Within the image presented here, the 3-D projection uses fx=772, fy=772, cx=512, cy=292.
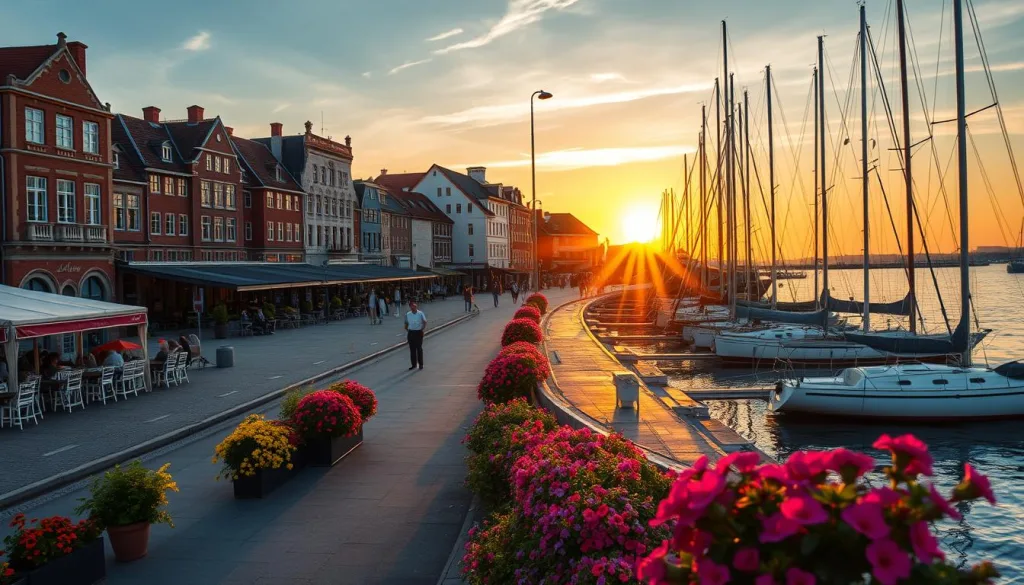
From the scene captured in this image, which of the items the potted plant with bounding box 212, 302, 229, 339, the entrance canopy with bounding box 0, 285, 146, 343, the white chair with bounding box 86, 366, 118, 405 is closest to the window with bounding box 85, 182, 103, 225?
the potted plant with bounding box 212, 302, 229, 339

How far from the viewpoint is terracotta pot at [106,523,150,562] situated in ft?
28.0

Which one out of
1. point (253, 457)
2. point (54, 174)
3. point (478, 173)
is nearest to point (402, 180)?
point (478, 173)

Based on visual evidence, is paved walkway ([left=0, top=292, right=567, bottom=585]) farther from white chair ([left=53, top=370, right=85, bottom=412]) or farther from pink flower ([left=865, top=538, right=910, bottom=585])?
pink flower ([left=865, top=538, right=910, bottom=585])

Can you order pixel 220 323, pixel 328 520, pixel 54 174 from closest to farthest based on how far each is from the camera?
1. pixel 328 520
2. pixel 54 174
3. pixel 220 323

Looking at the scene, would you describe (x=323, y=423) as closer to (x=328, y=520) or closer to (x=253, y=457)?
(x=253, y=457)

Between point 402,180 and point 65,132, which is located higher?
point 402,180

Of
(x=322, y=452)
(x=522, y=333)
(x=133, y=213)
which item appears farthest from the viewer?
(x=133, y=213)

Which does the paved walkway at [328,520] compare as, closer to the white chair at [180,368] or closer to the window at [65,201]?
the white chair at [180,368]

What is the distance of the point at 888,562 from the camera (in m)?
2.29

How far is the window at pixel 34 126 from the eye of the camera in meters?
33.5

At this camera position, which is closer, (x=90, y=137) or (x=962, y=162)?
(x=962, y=162)

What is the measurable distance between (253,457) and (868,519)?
9.90 m

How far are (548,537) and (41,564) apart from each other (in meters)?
5.10

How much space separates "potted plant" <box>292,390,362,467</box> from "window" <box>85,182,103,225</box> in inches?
1194
